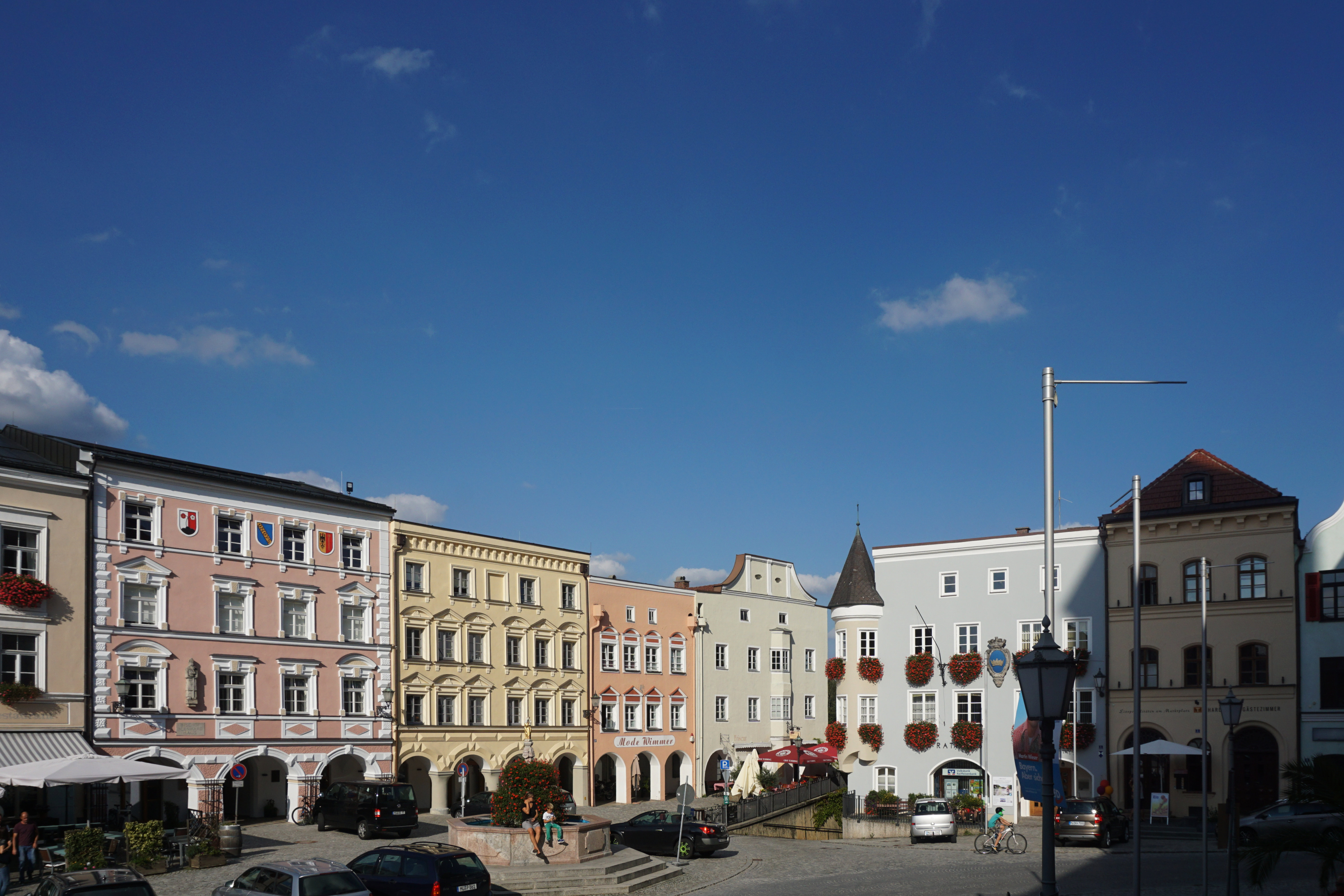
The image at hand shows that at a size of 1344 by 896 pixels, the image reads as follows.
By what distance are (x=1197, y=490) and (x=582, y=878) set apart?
3333 centimetres

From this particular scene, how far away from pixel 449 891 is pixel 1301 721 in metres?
36.9

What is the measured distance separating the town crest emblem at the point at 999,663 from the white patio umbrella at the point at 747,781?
455 inches

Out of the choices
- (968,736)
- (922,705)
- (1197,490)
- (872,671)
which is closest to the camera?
(1197,490)

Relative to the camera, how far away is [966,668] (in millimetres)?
56906

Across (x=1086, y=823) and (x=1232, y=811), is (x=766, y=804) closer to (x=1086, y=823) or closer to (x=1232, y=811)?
(x=1086, y=823)

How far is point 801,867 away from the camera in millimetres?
36531

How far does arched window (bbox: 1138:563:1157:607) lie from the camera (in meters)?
52.2

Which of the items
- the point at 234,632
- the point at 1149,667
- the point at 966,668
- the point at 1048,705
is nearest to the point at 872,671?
the point at 966,668

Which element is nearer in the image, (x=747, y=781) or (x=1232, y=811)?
(x=1232, y=811)

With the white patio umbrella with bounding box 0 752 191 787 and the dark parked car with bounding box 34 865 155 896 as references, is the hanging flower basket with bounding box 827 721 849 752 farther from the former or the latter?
the dark parked car with bounding box 34 865 155 896

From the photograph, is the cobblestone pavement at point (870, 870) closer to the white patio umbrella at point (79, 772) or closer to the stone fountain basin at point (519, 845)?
the stone fountain basin at point (519, 845)

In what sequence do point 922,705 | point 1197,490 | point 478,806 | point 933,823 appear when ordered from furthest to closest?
point 922,705 → point 1197,490 → point 478,806 → point 933,823

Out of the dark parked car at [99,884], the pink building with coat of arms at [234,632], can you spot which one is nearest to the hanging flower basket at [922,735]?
the pink building with coat of arms at [234,632]

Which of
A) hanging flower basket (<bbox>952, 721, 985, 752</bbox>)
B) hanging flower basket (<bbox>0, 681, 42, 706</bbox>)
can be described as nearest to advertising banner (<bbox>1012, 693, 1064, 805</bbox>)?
hanging flower basket (<bbox>0, 681, 42, 706</bbox>)
